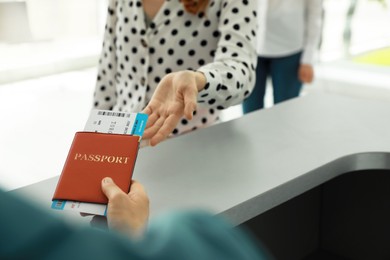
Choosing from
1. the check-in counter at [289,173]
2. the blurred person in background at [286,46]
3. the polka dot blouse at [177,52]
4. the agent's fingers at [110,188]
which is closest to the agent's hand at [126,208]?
the agent's fingers at [110,188]

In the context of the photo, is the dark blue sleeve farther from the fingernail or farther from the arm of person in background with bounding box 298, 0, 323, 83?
the arm of person in background with bounding box 298, 0, 323, 83

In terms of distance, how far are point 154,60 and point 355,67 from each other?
5239mm

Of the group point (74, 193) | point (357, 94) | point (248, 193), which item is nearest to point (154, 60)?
point (248, 193)

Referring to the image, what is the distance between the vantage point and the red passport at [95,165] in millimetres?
1007

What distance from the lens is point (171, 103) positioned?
1.38m

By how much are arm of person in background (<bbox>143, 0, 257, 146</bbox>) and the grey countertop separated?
95mm

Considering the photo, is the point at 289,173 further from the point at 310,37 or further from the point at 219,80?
the point at 310,37

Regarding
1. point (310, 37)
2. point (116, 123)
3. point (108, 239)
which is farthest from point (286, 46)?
point (108, 239)

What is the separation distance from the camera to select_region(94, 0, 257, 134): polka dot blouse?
61.4 inches

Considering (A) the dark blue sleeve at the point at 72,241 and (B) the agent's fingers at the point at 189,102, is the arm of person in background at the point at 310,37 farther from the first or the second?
(A) the dark blue sleeve at the point at 72,241

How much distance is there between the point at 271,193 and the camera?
1221 millimetres

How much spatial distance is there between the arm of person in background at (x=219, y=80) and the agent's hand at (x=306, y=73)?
1.48 meters

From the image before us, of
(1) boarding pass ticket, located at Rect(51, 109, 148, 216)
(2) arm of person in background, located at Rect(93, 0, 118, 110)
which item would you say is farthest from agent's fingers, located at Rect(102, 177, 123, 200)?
(2) arm of person in background, located at Rect(93, 0, 118, 110)

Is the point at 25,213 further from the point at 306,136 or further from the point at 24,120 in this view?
the point at 24,120
